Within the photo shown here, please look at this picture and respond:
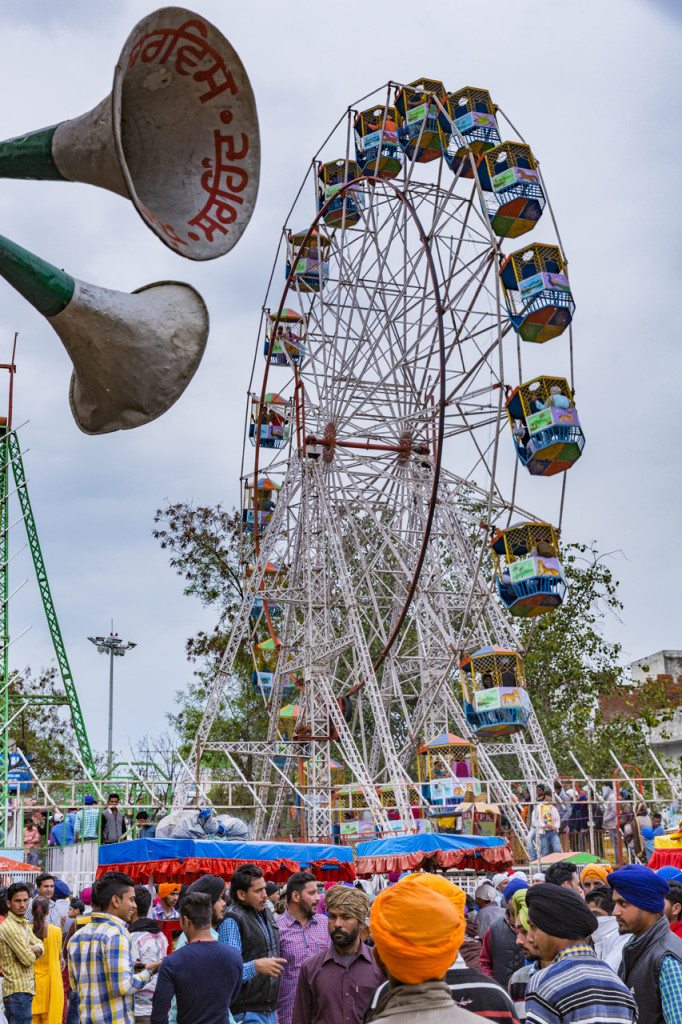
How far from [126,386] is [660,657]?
196 feet

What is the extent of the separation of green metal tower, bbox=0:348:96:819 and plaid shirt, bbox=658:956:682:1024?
18.7 m

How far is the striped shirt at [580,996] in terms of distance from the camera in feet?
12.0

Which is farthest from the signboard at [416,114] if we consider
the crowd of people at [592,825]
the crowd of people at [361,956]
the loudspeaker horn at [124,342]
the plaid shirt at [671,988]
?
the loudspeaker horn at [124,342]

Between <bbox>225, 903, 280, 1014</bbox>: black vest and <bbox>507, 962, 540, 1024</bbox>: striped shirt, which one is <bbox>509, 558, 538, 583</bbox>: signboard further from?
<bbox>225, 903, 280, 1014</bbox>: black vest

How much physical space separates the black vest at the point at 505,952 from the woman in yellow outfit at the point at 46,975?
313 centimetres

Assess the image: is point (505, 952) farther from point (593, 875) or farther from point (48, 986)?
point (48, 986)

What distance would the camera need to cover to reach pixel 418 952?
9.68 feet

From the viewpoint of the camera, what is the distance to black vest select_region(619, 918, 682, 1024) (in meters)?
4.49

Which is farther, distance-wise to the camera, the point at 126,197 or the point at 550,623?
the point at 550,623

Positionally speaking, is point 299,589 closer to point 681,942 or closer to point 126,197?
point 681,942

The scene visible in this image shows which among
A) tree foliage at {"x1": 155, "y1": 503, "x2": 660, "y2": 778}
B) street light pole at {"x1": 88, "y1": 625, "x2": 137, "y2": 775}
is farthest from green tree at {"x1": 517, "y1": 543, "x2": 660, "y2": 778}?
street light pole at {"x1": 88, "y1": 625, "x2": 137, "y2": 775}

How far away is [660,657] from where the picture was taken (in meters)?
59.9

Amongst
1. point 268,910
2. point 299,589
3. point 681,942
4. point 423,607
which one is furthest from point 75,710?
point 681,942

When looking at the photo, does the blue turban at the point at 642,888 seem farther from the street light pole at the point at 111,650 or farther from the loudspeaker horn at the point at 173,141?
the street light pole at the point at 111,650
